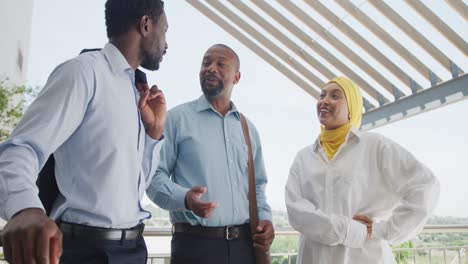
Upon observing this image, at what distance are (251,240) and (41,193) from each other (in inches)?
43.1

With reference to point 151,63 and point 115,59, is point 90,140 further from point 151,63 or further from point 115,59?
point 151,63

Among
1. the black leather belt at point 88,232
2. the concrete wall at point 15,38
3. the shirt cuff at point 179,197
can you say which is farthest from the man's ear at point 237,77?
the concrete wall at point 15,38

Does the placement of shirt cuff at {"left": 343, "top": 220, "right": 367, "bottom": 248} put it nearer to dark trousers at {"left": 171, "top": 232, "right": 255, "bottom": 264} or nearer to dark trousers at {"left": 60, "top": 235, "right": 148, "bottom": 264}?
dark trousers at {"left": 171, "top": 232, "right": 255, "bottom": 264}

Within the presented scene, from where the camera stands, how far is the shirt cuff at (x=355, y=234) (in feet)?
6.09

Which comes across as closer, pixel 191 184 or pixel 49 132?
pixel 49 132

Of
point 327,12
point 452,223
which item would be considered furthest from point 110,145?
point 327,12

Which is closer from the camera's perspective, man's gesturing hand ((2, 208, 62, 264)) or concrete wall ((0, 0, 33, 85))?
man's gesturing hand ((2, 208, 62, 264))

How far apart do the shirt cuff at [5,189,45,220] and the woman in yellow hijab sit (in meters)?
1.33

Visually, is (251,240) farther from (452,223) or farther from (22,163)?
(452,223)

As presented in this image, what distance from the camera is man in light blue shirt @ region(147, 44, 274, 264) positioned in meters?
1.90

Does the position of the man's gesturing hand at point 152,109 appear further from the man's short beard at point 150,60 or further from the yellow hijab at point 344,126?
the yellow hijab at point 344,126

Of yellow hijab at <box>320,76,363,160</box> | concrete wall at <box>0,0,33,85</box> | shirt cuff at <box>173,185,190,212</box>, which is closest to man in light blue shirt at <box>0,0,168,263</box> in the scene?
shirt cuff at <box>173,185,190,212</box>

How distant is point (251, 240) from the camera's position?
202 centimetres

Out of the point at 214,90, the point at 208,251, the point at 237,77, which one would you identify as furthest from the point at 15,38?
the point at 208,251
